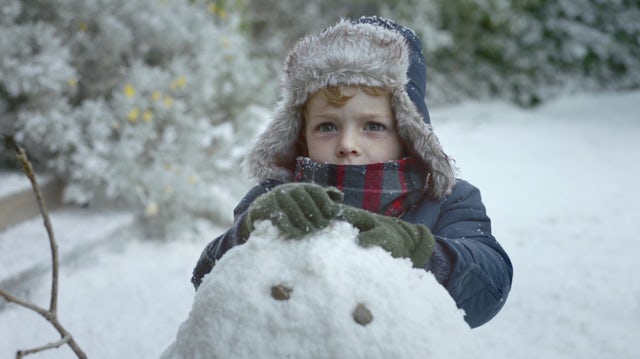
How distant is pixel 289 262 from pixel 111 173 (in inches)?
121

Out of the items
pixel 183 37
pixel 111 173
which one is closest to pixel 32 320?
pixel 111 173

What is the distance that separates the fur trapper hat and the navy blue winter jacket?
6 cm

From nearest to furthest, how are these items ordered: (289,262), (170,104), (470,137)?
(289,262)
(170,104)
(470,137)

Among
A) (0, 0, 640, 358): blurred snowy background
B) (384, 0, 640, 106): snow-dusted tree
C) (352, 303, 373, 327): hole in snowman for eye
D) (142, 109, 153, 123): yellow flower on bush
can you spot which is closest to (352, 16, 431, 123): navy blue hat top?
(352, 303, 373, 327): hole in snowman for eye

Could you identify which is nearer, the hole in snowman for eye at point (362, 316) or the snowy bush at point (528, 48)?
the hole in snowman for eye at point (362, 316)

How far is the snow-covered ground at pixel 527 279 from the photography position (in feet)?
10.2

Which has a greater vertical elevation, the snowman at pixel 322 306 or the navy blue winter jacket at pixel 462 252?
the navy blue winter jacket at pixel 462 252

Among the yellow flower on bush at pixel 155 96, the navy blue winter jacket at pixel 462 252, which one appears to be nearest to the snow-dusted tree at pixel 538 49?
the yellow flower on bush at pixel 155 96

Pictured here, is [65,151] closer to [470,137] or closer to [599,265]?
[599,265]

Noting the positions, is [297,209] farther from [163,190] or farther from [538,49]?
[538,49]

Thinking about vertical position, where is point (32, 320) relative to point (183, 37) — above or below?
below

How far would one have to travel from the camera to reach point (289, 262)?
1214 mm

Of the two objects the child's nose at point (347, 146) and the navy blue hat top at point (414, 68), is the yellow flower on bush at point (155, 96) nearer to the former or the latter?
the navy blue hat top at point (414, 68)

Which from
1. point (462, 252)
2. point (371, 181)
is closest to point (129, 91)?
point (371, 181)
